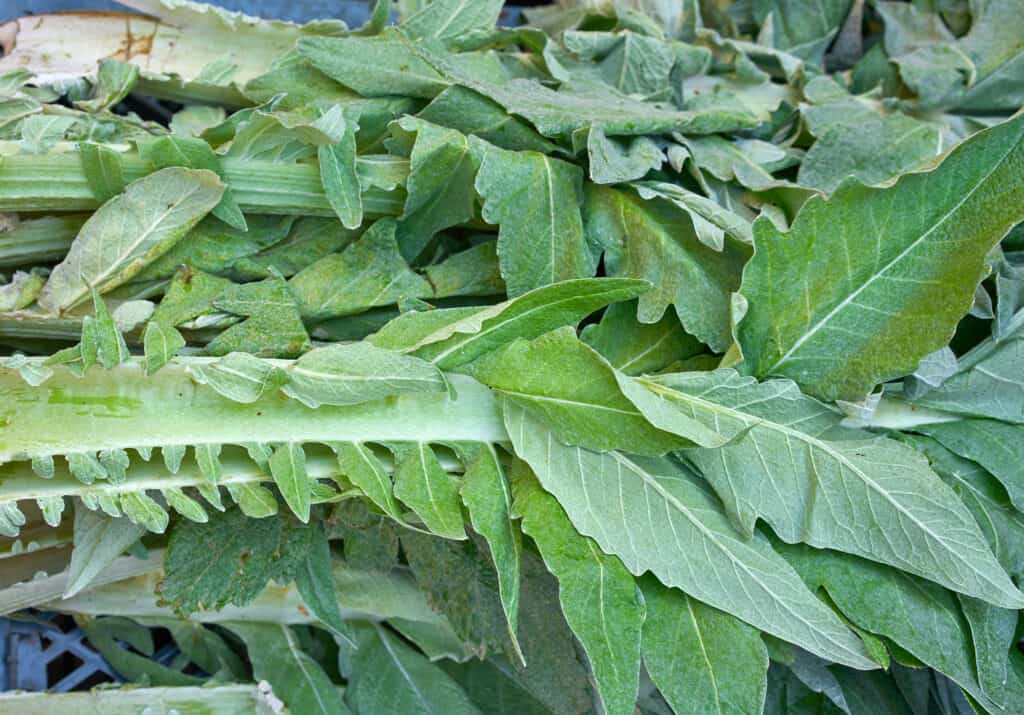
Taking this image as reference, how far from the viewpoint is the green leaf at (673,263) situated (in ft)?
3.00

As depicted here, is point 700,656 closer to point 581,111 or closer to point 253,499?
point 253,499

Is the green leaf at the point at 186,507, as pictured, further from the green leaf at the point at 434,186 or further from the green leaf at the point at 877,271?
the green leaf at the point at 877,271

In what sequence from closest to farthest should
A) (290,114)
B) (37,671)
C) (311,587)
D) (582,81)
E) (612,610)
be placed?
(612,610) < (290,114) < (311,587) < (582,81) < (37,671)

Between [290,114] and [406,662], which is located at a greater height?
[290,114]

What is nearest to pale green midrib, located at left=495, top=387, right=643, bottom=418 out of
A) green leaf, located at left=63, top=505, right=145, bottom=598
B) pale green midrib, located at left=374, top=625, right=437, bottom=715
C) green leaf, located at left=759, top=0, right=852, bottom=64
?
green leaf, located at left=63, top=505, right=145, bottom=598

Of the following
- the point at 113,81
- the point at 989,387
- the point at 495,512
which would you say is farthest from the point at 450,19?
the point at 989,387

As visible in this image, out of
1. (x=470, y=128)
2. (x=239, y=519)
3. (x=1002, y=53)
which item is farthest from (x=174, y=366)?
(x=1002, y=53)

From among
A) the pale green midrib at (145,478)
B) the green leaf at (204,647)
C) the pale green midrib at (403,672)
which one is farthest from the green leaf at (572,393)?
the green leaf at (204,647)

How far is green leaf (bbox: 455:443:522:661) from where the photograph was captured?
80 cm

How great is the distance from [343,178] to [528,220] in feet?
0.65

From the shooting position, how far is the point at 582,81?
1157 millimetres

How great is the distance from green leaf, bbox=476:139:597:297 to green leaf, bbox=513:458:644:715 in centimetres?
24

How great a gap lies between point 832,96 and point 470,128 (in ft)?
1.78

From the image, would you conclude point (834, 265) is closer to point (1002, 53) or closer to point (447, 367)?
point (447, 367)
